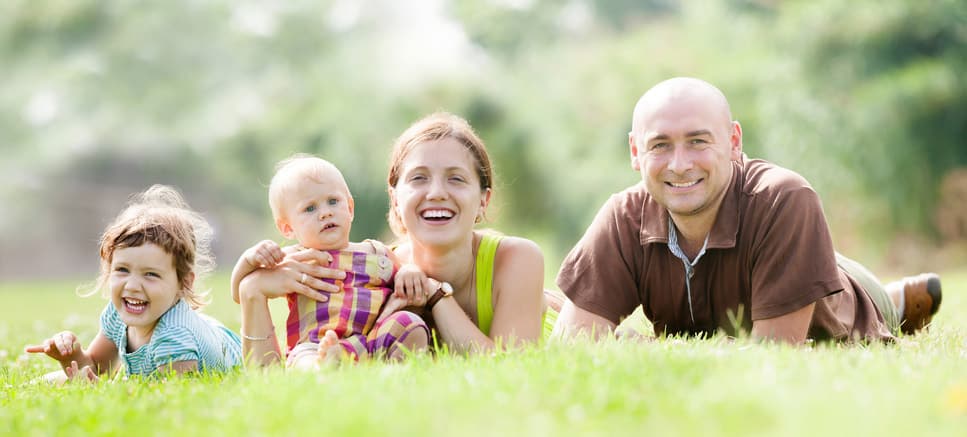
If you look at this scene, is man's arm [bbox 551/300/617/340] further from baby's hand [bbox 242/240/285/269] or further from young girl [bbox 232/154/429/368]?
baby's hand [bbox 242/240/285/269]

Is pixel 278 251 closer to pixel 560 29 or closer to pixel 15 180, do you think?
pixel 560 29

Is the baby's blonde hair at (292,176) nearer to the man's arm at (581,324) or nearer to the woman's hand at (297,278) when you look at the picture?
the woman's hand at (297,278)

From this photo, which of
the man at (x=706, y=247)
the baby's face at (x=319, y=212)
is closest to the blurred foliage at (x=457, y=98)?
the man at (x=706, y=247)

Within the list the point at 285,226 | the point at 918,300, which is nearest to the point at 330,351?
the point at 285,226

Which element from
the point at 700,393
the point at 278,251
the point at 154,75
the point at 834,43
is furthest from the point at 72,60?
the point at 700,393

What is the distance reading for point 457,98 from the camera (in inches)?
1040

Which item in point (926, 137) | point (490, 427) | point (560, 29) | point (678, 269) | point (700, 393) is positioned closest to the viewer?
point (490, 427)

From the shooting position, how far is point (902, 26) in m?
17.6

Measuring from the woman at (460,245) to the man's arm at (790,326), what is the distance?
1.05m

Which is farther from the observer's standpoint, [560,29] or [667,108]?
[560,29]

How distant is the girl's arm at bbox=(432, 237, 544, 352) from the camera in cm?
436

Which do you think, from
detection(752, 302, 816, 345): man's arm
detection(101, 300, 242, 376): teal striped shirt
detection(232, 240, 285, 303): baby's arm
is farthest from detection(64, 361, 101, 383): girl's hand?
detection(752, 302, 816, 345): man's arm

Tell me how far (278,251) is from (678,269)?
1.91 metres

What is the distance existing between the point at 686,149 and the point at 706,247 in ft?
1.58
